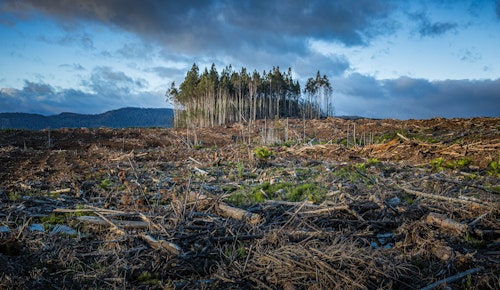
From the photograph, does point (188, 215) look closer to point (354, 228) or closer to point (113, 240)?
point (113, 240)

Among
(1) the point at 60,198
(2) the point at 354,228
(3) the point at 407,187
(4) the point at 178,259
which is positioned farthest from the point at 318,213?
(1) the point at 60,198

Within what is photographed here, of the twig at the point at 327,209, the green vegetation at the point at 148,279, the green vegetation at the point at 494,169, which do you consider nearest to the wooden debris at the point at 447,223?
the twig at the point at 327,209

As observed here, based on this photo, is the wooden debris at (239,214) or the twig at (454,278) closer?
the twig at (454,278)

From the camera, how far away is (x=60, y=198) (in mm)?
5918

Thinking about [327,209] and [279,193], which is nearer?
[327,209]

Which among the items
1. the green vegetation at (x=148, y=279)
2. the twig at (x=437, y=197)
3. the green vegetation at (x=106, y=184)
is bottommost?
the green vegetation at (x=148, y=279)

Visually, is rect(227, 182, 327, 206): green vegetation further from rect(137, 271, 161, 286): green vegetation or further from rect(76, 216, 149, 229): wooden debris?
rect(137, 271, 161, 286): green vegetation

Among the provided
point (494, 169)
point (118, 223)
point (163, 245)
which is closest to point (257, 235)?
point (163, 245)

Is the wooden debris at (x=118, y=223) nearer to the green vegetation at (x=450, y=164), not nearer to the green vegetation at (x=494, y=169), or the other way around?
the green vegetation at (x=450, y=164)

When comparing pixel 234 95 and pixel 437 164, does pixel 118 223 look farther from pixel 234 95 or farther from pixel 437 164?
pixel 234 95

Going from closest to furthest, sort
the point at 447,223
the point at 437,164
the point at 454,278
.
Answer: the point at 454,278
the point at 447,223
the point at 437,164

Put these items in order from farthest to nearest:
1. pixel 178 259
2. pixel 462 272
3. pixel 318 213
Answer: pixel 318 213, pixel 178 259, pixel 462 272

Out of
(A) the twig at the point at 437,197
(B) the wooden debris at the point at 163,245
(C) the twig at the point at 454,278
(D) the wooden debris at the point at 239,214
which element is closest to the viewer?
(C) the twig at the point at 454,278

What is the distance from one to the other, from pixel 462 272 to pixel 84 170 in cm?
892
